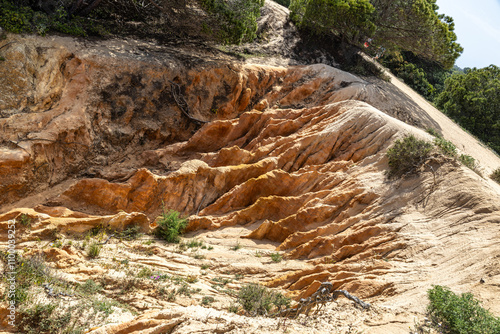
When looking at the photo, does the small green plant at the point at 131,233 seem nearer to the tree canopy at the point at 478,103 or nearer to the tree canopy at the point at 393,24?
the tree canopy at the point at 393,24

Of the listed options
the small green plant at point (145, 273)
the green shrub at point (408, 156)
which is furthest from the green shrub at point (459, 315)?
the small green plant at point (145, 273)

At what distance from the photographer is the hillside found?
6.62 metres

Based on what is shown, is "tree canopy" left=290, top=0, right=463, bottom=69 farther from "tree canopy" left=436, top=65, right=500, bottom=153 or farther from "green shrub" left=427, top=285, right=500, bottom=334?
"green shrub" left=427, top=285, right=500, bottom=334

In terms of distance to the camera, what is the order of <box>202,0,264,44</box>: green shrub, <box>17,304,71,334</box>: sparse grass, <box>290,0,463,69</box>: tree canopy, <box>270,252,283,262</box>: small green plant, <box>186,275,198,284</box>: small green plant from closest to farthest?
<box>17,304,71,334</box>: sparse grass, <box>186,275,198,284</box>: small green plant, <box>270,252,283,262</box>: small green plant, <box>202,0,264,44</box>: green shrub, <box>290,0,463,69</box>: tree canopy

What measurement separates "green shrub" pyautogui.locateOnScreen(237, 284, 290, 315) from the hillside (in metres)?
0.40

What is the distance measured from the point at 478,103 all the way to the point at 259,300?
31773 mm

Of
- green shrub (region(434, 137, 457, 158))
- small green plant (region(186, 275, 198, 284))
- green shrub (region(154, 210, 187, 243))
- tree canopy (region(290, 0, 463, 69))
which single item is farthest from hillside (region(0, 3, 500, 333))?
tree canopy (region(290, 0, 463, 69))

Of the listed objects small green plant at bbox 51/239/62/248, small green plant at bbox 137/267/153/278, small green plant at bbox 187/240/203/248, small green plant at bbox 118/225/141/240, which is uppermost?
small green plant at bbox 137/267/153/278

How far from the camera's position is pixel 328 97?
15.9 m

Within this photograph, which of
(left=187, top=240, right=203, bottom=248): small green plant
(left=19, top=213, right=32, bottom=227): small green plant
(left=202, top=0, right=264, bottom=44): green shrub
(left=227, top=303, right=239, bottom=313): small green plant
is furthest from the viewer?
(left=202, top=0, right=264, bottom=44): green shrub

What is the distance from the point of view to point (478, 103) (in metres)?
29.8

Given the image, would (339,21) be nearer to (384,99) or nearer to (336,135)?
(384,99)

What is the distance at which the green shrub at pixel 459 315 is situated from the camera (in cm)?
465

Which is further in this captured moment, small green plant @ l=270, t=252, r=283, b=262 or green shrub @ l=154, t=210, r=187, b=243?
green shrub @ l=154, t=210, r=187, b=243
